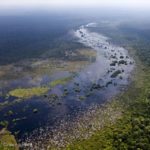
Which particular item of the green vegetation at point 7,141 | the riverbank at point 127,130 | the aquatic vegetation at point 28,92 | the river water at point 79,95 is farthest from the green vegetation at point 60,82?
the green vegetation at point 7,141

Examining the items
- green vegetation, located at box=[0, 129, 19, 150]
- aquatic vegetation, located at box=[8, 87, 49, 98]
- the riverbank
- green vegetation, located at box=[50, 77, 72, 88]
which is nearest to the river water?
green vegetation, located at box=[0, 129, 19, 150]

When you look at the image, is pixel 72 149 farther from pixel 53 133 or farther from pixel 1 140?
pixel 1 140

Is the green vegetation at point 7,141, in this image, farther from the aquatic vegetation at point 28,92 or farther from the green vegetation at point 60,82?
the green vegetation at point 60,82

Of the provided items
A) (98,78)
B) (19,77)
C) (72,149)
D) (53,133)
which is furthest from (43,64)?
(72,149)

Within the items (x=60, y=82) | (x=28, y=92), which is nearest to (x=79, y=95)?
(x=60, y=82)

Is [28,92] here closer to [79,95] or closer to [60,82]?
[60,82]

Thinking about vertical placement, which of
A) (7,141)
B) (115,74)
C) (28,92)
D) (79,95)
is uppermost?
(115,74)

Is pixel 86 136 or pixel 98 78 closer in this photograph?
pixel 86 136
